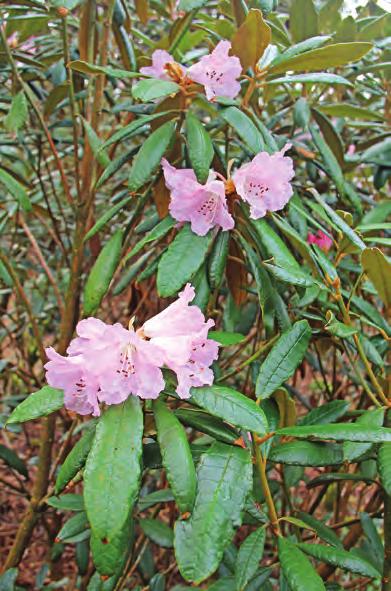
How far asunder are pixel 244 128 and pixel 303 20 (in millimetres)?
373

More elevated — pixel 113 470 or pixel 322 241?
pixel 322 241

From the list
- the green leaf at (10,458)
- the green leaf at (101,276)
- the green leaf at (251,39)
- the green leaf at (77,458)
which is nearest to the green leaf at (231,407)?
the green leaf at (77,458)

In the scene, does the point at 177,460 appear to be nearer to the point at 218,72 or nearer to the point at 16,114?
the point at 218,72

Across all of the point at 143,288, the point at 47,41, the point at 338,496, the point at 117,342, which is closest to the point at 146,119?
the point at 117,342

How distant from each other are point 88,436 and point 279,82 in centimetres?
63

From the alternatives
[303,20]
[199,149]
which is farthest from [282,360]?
[303,20]

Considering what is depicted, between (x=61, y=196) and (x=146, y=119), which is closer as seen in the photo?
(x=146, y=119)

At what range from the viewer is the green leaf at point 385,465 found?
69 centimetres

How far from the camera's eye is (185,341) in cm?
70

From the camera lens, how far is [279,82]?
3.16ft

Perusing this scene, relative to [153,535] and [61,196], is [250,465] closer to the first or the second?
[153,535]

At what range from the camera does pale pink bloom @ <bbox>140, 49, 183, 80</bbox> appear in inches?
40.5

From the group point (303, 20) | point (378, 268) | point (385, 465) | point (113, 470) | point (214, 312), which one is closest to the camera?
point (113, 470)

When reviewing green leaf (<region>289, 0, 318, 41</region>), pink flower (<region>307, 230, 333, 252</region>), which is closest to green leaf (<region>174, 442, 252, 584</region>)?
pink flower (<region>307, 230, 333, 252</region>)
